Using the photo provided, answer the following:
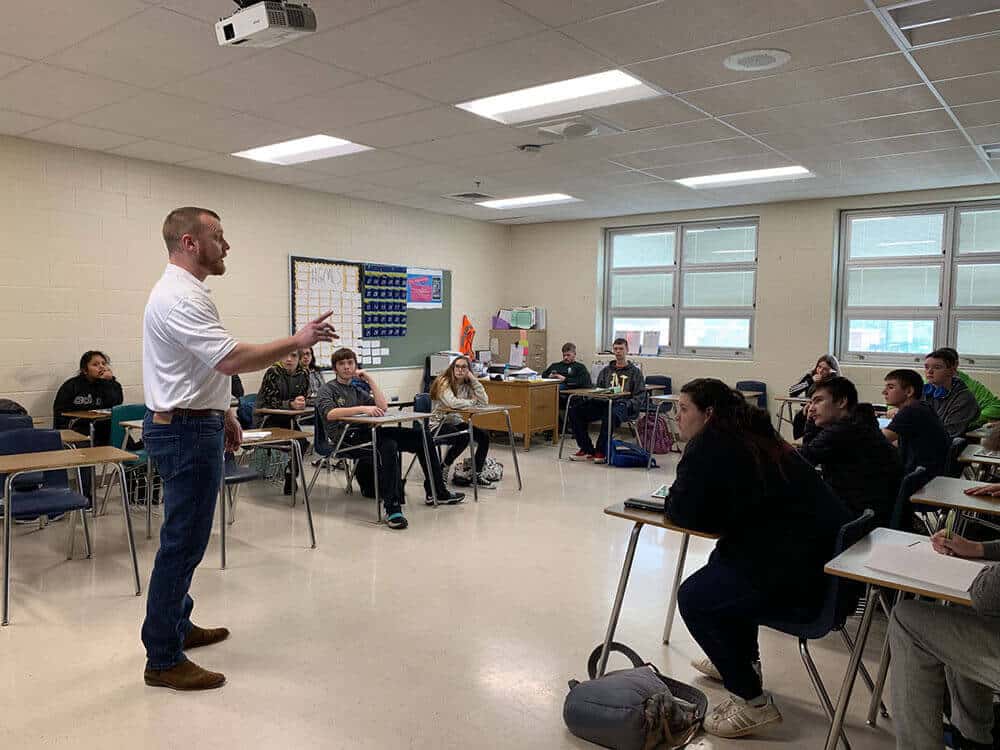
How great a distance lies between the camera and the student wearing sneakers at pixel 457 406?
588 centimetres

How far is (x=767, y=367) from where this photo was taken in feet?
27.0

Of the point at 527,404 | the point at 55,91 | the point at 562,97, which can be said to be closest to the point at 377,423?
the point at 562,97

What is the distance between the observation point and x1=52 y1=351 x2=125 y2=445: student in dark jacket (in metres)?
5.64

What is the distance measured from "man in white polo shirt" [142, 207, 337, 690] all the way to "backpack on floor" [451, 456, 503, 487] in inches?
137

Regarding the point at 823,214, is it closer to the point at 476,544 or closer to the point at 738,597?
the point at 476,544

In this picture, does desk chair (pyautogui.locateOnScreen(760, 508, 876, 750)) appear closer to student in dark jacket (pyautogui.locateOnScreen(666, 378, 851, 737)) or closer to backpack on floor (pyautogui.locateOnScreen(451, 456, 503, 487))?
student in dark jacket (pyautogui.locateOnScreen(666, 378, 851, 737))

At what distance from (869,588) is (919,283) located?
21.5 ft

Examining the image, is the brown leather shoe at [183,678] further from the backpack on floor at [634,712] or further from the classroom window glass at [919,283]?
the classroom window glass at [919,283]

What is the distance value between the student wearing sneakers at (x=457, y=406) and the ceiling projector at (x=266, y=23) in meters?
3.21

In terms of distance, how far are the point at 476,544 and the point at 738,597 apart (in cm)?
241

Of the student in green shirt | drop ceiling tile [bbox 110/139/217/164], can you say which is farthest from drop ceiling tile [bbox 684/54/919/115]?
the student in green shirt

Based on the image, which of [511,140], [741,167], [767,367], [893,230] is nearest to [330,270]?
[511,140]

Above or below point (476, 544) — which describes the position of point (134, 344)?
above

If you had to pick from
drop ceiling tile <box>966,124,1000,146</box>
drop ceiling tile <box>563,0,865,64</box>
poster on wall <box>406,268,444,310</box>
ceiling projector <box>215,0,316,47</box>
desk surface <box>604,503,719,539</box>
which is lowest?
desk surface <box>604,503,719,539</box>
